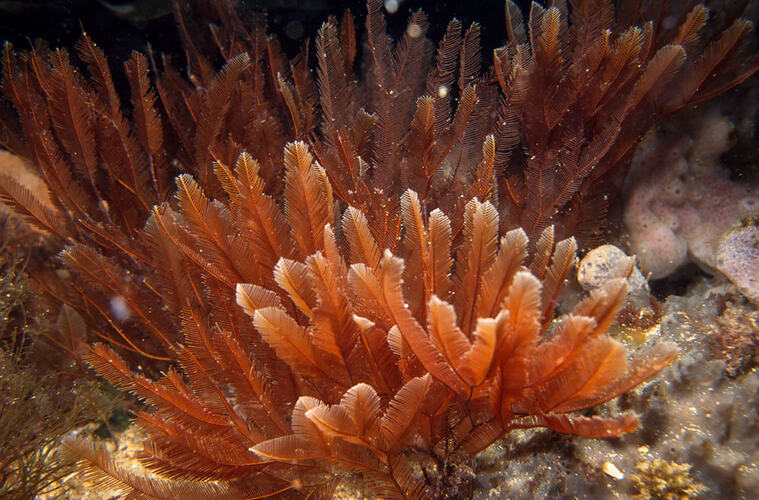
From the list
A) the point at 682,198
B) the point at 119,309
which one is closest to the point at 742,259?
the point at 682,198

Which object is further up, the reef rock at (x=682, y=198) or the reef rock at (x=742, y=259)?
the reef rock at (x=682, y=198)

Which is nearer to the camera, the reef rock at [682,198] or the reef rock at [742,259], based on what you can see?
the reef rock at [742,259]

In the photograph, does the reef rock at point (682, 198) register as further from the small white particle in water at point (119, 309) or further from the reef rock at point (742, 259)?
the small white particle in water at point (119, 309)

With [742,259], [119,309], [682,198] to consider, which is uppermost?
[119,309]

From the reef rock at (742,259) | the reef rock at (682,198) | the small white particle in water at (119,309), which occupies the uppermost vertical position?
the small white particle in water at (119,309)

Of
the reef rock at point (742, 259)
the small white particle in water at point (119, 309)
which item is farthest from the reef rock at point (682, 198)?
the small white particle in water at point (119, 309)

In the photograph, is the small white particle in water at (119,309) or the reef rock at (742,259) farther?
the small white particle in water at (119,309)

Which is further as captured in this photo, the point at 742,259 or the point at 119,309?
the point at 119,309

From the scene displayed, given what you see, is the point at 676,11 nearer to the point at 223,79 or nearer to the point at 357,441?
the point at 223,79

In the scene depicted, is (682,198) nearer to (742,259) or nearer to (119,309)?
(742,259)
